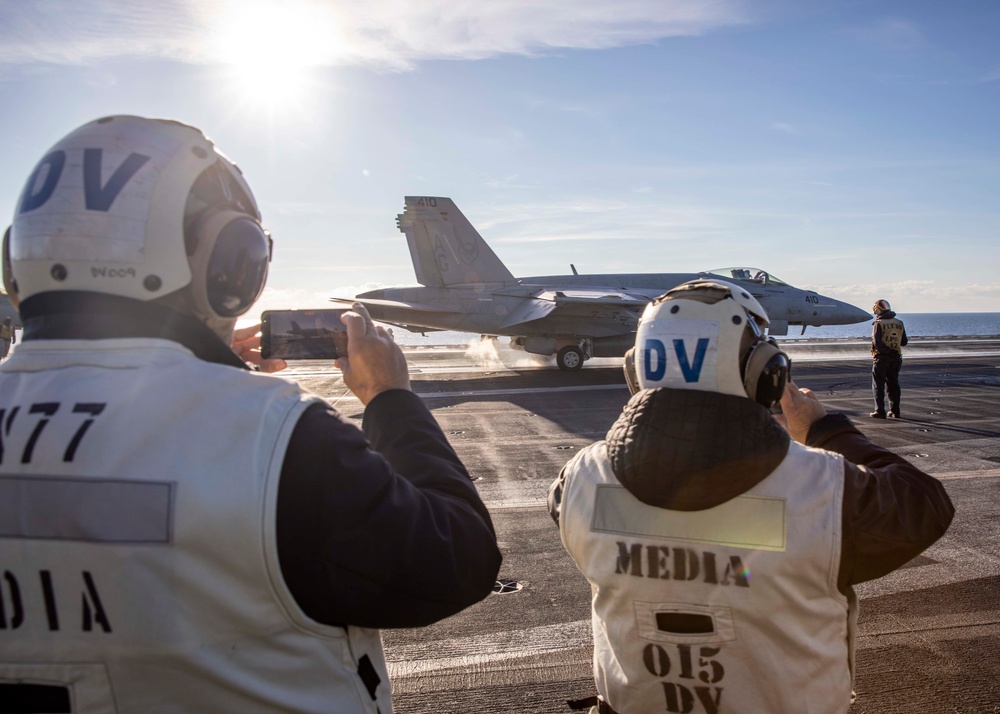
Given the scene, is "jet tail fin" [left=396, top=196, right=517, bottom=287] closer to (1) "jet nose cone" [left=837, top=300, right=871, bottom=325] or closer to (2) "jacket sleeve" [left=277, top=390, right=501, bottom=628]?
(1) "jet nose cone" [left=837, top=300, right=871, bottom=325]

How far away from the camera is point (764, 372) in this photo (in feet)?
7.23

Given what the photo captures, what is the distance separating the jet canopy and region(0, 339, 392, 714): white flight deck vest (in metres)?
23.0

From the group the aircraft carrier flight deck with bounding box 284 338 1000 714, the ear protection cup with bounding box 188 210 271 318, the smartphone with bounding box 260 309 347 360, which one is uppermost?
the ear protection cup with bounding box 188 210 271 318

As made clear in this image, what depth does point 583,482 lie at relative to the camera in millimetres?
2215

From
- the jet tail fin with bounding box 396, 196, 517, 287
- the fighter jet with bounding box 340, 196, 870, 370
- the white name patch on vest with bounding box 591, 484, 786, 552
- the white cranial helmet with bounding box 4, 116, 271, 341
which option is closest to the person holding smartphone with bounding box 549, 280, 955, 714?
the white name patch on vest with bounding box 591, 484, 786, 552

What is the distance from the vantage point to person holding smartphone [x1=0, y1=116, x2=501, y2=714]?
1329 millimetres

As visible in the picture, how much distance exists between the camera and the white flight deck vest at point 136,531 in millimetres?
1322

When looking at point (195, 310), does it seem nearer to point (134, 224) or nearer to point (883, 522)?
point (134, 224)

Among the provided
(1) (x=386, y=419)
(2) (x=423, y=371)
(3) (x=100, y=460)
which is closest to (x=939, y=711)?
(1) (x=386, y=419)

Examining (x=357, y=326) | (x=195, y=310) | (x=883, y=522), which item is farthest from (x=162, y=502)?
(x=883, y=522)

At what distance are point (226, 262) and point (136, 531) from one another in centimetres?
69

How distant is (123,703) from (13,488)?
1.59 ft

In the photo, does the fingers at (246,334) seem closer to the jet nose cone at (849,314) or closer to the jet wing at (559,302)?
the jet wing at (559,302)

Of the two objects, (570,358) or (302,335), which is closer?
(302,335)
